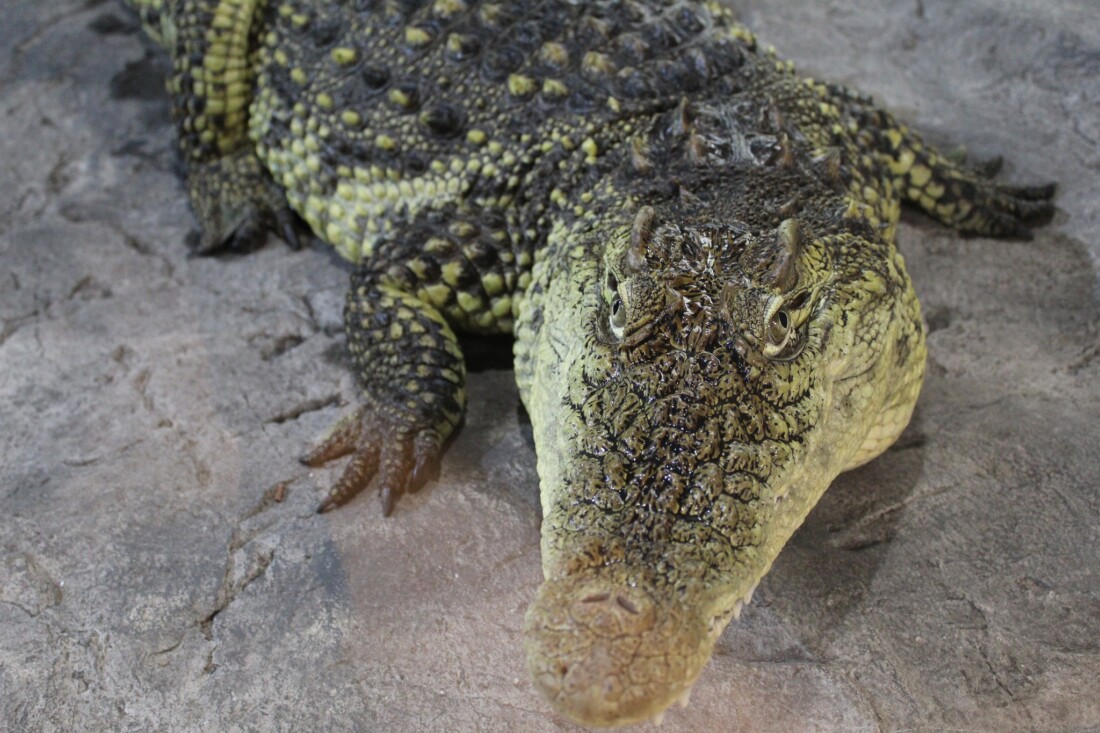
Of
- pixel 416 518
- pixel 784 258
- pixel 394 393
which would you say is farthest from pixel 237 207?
pixel 784 258

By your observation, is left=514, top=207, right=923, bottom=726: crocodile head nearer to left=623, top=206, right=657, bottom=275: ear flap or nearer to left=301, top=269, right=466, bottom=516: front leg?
left=623, top=206, right=657, bottom=275: ear flap

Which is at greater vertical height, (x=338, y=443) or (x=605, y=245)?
(x=605, y=245)

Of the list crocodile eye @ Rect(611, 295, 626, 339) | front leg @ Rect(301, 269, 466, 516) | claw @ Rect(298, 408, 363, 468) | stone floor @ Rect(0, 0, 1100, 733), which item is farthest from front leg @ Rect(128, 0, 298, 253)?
crocodile eye @ Rect(611, 295, 626, 339)

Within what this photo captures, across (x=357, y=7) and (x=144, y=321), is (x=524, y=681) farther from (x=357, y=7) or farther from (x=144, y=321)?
(x=357, y=7)

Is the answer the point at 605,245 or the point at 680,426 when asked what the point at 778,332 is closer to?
the point at 680,426

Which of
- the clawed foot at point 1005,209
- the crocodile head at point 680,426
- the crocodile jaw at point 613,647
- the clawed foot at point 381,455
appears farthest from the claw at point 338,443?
the clawed foot at point 1005,209

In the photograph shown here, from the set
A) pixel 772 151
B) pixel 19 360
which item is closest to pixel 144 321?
pixel 19 360
